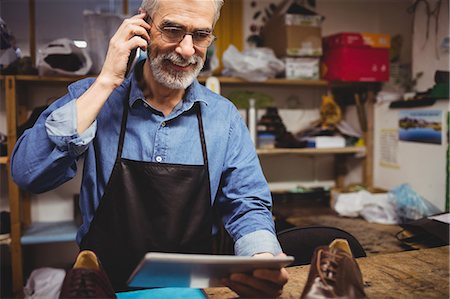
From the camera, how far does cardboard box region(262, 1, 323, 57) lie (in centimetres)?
275

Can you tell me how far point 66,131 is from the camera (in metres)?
1.06

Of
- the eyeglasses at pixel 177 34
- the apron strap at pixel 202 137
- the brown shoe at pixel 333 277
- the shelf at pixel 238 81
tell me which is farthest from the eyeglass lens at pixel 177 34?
A: the shelf at pixel 238 81

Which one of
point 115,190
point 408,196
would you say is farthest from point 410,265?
point 408,196

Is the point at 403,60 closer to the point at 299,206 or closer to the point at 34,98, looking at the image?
the point at 299,206

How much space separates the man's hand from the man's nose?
679 mm

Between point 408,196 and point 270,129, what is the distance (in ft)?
3.27

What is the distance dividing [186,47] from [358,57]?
1.95 metres

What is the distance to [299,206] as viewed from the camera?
308cm

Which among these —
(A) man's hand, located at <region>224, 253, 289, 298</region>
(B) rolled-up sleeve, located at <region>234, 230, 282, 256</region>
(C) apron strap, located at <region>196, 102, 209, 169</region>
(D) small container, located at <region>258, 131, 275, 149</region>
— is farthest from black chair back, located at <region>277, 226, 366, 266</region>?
(D) small container, located at <region>258, 131, 275, 149</region>

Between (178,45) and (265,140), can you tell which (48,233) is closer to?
(265,140)

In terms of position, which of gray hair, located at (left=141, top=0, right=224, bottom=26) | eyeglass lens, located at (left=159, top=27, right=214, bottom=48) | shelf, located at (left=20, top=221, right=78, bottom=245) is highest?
gray hair, located at (left=141, top=0, right=224, bottom=26)

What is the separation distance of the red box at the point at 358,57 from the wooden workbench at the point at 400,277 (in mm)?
1712

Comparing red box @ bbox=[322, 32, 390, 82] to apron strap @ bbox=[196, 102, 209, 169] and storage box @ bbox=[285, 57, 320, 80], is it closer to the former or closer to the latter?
storage box @ bbox=[285, 57, 320, 80]

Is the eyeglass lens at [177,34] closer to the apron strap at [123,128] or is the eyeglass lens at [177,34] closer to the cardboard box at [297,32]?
the apron strap at [123,128]
